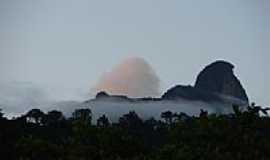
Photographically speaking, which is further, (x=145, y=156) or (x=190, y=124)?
(x=190, y=124)

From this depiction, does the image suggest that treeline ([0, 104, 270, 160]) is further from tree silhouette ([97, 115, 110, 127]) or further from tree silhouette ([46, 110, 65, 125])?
tree silhouette ([46, 110, 65, 125])

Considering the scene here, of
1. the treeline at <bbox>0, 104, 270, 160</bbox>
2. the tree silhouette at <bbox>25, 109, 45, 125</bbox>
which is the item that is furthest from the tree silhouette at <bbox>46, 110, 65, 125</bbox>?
the treeline at <bbox>0, 104, 270, 160</bbox>

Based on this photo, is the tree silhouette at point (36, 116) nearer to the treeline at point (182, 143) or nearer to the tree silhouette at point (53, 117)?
the tree silhouette at point (53, 117)

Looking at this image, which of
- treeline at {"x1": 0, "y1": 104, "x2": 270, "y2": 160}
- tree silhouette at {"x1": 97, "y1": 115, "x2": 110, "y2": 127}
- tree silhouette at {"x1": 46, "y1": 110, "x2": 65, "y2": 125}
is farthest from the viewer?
tree silhouette at {"x1": 46, "y1": 110, "x2": 65, "y2": 125}

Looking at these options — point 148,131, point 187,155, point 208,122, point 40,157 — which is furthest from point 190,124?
point 148,131

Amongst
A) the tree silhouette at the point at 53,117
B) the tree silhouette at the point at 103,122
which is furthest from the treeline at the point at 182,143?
the tree silhouette at the point at 53,117

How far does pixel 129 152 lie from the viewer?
35750 millimetres

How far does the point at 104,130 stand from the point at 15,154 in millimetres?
5607

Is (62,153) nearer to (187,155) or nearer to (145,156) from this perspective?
(145,156)

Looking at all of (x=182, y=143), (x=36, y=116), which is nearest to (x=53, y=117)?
(x=36, y=116)

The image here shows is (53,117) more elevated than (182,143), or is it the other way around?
(53,117)

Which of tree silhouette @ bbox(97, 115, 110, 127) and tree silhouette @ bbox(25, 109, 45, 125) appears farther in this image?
tree silhouette @ bbox(25, 109, 45, 125)

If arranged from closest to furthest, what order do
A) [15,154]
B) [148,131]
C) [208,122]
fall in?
[208,122] < [15,154] < [148,131]

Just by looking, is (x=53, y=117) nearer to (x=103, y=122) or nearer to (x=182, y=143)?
(x=103, y=122)
